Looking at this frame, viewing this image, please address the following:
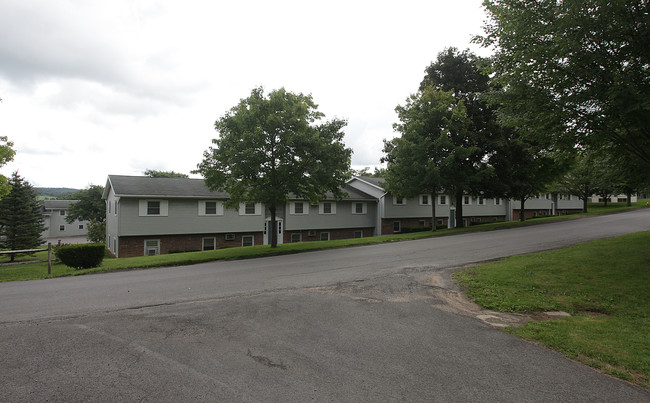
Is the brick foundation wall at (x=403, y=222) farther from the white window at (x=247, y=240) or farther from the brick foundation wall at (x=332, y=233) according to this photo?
the white window at (x=247, y=240)

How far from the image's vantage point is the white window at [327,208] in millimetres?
28922

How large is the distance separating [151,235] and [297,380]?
75.5 ft

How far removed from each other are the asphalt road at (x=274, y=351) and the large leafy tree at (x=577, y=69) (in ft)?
17.8

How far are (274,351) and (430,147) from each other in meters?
20.6

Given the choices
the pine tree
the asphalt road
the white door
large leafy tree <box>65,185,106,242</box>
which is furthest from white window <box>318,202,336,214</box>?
large leafy tree <box>65,185,106,242</box>

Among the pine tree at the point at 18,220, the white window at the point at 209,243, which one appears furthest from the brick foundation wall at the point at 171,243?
the pine tree at the point at 18,220

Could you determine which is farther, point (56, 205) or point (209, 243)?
point (56, 205)

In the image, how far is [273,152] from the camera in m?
16.3

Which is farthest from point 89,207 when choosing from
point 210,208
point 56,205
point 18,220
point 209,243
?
point 210,208

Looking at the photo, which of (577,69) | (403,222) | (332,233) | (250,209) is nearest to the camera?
(577,69)

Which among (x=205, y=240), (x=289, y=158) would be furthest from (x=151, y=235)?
(x=289, y=158)

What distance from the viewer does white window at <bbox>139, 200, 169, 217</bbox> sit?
22.9m

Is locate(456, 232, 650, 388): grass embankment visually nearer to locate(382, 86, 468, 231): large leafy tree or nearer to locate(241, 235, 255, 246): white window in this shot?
locate(382, 86, 468, 231): large leafy tree

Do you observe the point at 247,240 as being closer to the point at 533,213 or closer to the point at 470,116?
the point at 470,116
